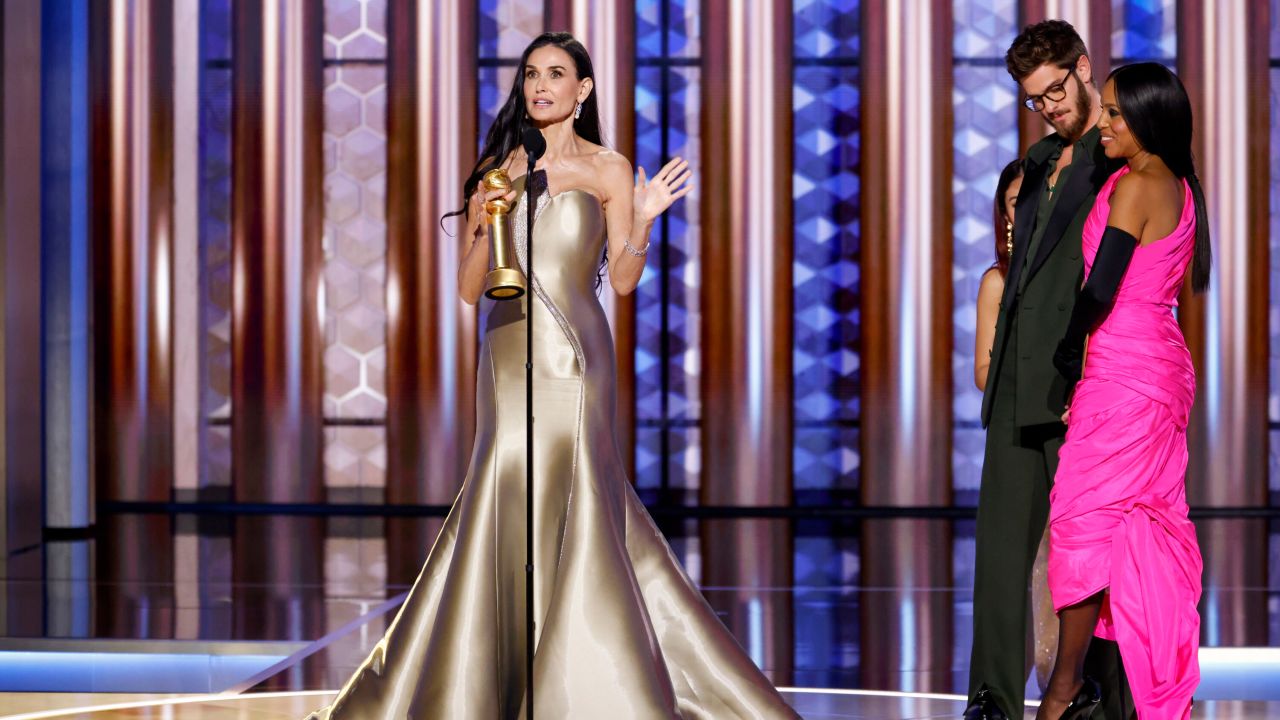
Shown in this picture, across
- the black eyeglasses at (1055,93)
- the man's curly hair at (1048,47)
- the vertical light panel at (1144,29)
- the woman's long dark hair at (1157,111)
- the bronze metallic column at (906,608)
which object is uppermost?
the vertical light panel at (1144,29)

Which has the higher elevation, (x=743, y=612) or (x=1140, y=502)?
(x=1140, y=502)

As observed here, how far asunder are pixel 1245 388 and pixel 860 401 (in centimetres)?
203

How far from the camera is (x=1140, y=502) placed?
2752mm

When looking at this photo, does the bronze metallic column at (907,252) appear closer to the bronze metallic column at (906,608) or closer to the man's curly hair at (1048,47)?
the bronze metallic column at (906,608)

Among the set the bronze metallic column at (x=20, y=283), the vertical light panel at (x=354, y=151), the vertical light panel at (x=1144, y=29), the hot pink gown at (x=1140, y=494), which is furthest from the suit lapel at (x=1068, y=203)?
the vertical light panel at (x=354, y=151)

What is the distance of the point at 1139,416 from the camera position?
2.74 meters

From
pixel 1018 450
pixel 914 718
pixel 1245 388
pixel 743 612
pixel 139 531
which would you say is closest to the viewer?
pixel 1018 450

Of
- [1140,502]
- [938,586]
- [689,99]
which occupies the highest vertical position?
[689,99]

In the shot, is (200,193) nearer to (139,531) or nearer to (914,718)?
(139,531)

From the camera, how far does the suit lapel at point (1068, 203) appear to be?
295 cm

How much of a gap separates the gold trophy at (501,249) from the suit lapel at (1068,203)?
3.65 feet

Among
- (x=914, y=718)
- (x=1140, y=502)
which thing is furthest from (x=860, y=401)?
(x=1140, y=502)

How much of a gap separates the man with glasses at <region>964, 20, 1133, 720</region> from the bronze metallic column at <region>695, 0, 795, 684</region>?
4.86 metres

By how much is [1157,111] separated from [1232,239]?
560 centimetres
